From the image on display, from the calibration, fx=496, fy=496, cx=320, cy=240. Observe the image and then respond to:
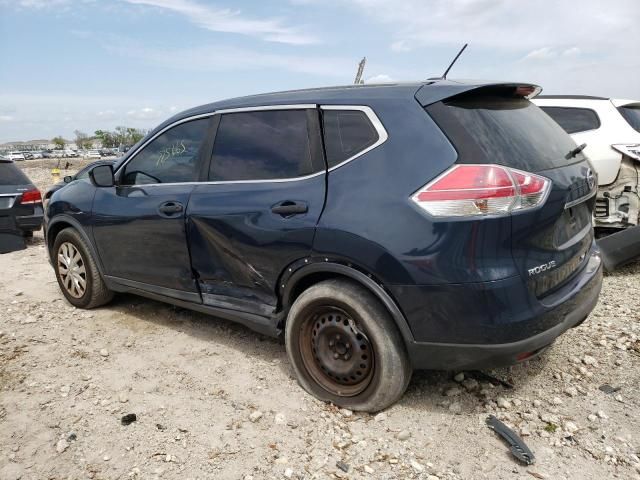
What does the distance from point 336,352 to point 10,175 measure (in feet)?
24.7

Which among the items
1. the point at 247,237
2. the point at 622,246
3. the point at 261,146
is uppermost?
the point at 261,146

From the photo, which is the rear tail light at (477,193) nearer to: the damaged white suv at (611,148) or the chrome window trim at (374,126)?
the chrome window trim at (374,126)

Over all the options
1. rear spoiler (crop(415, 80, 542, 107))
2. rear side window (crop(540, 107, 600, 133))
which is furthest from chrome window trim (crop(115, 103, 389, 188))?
rear side window (crop(540, 107, 600, 133))

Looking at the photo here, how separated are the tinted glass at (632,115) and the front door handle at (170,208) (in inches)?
196

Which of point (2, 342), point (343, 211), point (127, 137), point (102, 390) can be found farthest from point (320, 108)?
point (127, 137)

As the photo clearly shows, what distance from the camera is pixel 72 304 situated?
4.75m

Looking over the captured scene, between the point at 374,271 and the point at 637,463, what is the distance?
1.55m

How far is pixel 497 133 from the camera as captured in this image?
8.43 ft

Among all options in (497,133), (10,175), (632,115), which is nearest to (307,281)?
(497,133)

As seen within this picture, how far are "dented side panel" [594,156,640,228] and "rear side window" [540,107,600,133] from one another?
0.66 metres

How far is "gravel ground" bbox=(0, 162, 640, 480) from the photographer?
248 centimetres

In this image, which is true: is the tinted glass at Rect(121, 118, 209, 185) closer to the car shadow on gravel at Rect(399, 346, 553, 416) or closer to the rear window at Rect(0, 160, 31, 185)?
the car shadow on gravel at Rect(399, 346, 553, 416)

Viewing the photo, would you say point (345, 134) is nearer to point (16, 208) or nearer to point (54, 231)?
point (54, 231)

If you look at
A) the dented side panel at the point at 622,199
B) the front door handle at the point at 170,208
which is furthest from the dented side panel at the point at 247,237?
the dented side panel at the point at 622,199
